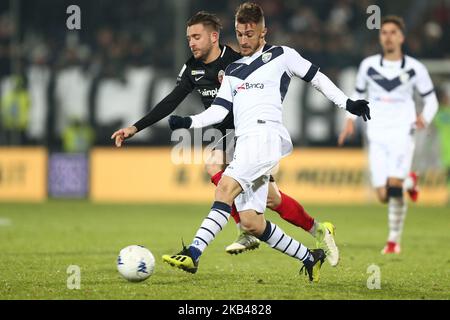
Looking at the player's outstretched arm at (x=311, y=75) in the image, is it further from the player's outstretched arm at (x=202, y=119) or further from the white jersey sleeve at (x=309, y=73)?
the player's outstretched arm at (x=202, y=119)

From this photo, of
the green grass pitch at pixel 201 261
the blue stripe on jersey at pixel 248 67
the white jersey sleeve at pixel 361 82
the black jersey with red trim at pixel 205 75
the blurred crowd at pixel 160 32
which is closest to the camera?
the green grass pitch at pixel 201 261

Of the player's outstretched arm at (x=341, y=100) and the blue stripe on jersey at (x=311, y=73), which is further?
the blue stripe on jersey at (x=311, y=73)

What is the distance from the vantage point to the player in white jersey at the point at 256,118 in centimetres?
688

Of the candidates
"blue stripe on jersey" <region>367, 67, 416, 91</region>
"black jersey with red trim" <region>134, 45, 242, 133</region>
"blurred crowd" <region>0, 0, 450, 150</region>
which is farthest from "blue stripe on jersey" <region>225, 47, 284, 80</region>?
"blurred crowd" <region>0, 0, 450, 150</region>

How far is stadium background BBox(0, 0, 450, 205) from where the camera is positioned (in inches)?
728

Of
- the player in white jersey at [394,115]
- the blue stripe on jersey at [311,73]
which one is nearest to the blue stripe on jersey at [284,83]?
the blue stripe on jersey at [311,73]

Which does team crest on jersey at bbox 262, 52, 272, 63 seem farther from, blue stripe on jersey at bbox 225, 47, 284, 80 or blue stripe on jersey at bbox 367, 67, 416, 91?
blue stripe on jersey at bbox 367, 67, 416, 91

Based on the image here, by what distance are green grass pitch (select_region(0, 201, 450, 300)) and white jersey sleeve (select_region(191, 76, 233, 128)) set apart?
1.17 m

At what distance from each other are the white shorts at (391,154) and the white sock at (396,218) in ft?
0.81

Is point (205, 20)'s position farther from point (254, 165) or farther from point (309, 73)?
point (254, 165)

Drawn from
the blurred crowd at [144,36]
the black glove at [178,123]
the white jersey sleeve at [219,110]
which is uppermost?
the blurred crowd at [144,36]

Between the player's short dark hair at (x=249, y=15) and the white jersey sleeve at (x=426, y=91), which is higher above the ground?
the player's short dark hair at (x=249, y=15)
